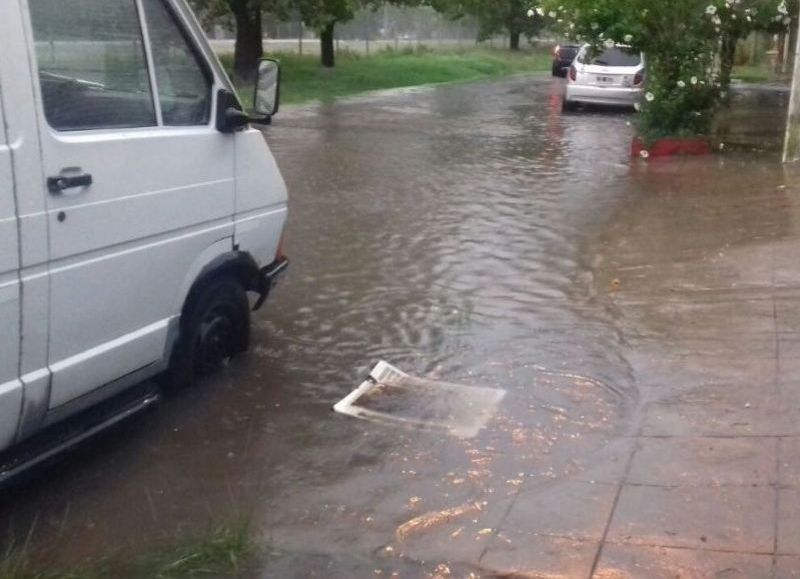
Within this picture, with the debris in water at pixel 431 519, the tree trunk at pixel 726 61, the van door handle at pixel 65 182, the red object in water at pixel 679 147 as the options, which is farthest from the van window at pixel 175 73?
the tree trunk at pixel 726 61

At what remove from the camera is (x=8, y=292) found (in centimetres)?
445

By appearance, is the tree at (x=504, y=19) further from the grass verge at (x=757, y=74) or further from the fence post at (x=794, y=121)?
the fence post at (x=794, y=121)

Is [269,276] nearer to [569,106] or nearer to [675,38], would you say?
[675,38]

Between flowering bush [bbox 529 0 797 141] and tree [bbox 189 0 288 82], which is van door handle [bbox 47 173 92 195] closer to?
flowering bush [bbox 529 0 797 141]

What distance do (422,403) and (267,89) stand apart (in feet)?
6.59

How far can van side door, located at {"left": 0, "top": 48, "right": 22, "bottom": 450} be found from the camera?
4410mm

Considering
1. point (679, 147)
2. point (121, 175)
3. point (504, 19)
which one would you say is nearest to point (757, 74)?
point (679, 147)

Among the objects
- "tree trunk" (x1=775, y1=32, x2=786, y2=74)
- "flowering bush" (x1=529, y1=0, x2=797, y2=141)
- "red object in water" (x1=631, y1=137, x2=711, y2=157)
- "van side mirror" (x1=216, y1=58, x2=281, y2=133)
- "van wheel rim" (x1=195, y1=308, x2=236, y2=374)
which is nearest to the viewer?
"van wheel rim" (x1=195, y1=308, x2=236, y2=374)

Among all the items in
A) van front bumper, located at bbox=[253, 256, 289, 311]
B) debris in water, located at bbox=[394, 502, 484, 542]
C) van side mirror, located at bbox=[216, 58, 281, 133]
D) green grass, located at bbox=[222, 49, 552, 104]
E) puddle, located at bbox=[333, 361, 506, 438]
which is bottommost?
green grass, located at bbox=[222, 49, 552, 104]

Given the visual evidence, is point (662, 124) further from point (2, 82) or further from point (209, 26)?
point (209, 26)

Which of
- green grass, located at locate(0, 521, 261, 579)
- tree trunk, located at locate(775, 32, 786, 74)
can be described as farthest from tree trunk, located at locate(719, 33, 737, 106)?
tree trunk, located at locate(775, 32, 786, 74)

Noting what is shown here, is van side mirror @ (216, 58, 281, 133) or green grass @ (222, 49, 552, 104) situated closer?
van side mirror @ (216, 58, 281, 133)

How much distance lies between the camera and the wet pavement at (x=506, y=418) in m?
4.65

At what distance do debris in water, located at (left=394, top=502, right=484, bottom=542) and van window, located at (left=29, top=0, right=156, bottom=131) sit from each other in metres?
2.21
